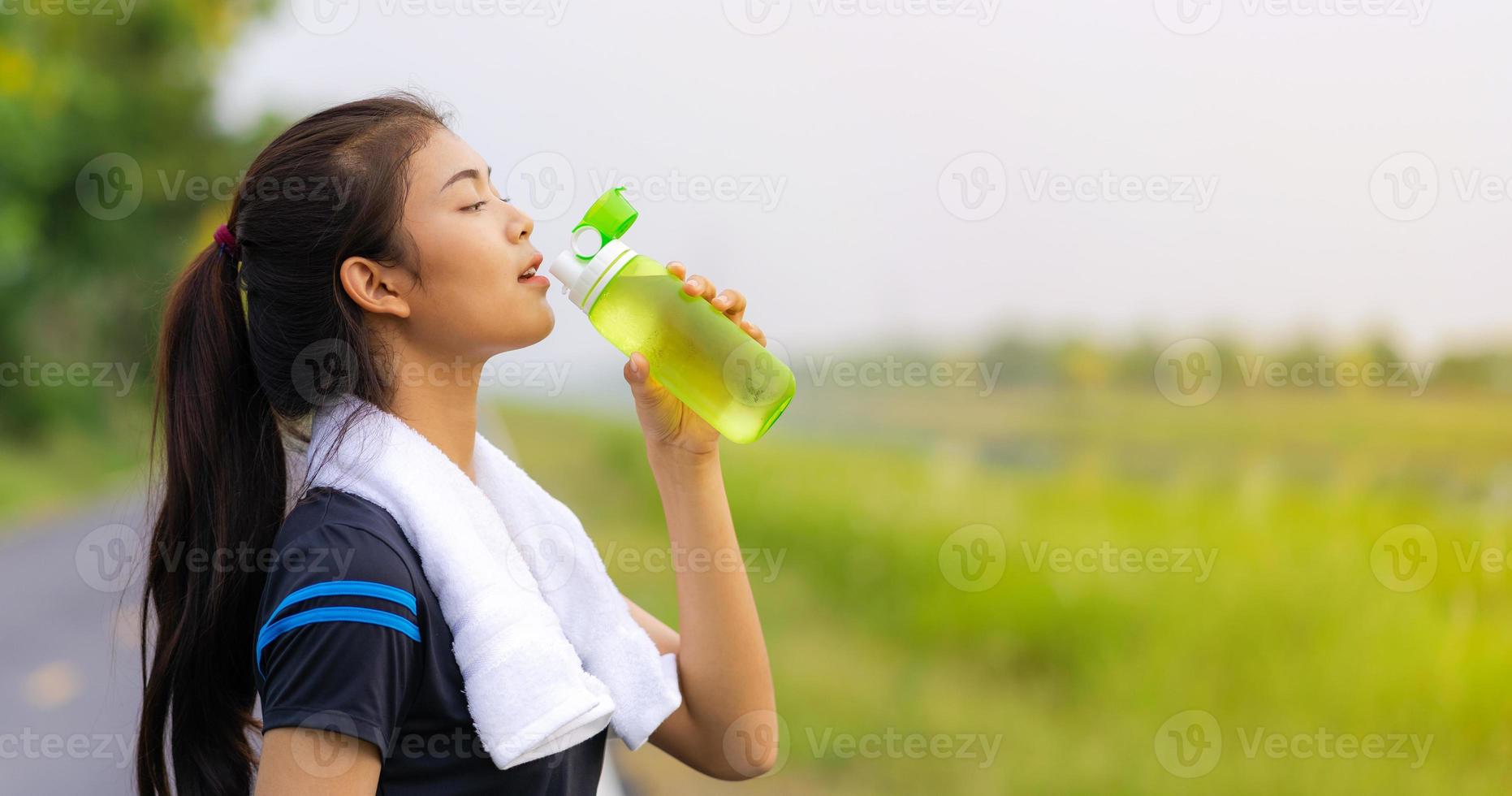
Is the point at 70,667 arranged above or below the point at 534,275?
below

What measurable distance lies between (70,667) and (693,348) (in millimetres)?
5641

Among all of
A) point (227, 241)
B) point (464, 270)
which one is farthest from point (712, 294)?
point (227, 241)

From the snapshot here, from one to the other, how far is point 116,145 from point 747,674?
17.5 metres

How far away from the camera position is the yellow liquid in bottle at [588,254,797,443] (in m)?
1.85

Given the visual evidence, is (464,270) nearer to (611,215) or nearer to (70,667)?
(611,215)

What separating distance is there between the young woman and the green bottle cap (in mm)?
113

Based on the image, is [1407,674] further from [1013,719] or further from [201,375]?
[201,375]

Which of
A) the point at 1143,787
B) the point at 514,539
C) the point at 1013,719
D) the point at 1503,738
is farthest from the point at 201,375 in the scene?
the point at 1503,738

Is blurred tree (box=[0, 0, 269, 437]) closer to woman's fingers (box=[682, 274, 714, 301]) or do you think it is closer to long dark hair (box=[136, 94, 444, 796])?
long dark hair (box=[136, 94, 444, 796])


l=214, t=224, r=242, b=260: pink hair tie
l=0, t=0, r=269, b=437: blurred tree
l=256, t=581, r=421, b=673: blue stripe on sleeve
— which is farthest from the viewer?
l=0, t=0, r=269, b=437: blurred tree

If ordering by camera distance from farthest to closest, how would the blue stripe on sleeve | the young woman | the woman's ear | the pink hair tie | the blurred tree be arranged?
the blurred tree < the pink hair tie < the woman's ear < the young woman < the blue stripe on sleeve

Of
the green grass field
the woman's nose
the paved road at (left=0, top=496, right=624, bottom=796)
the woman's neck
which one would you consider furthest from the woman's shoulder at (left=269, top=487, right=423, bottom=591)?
the green grass field

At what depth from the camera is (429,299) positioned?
1.64 m

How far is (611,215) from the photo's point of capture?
1.80 metres
